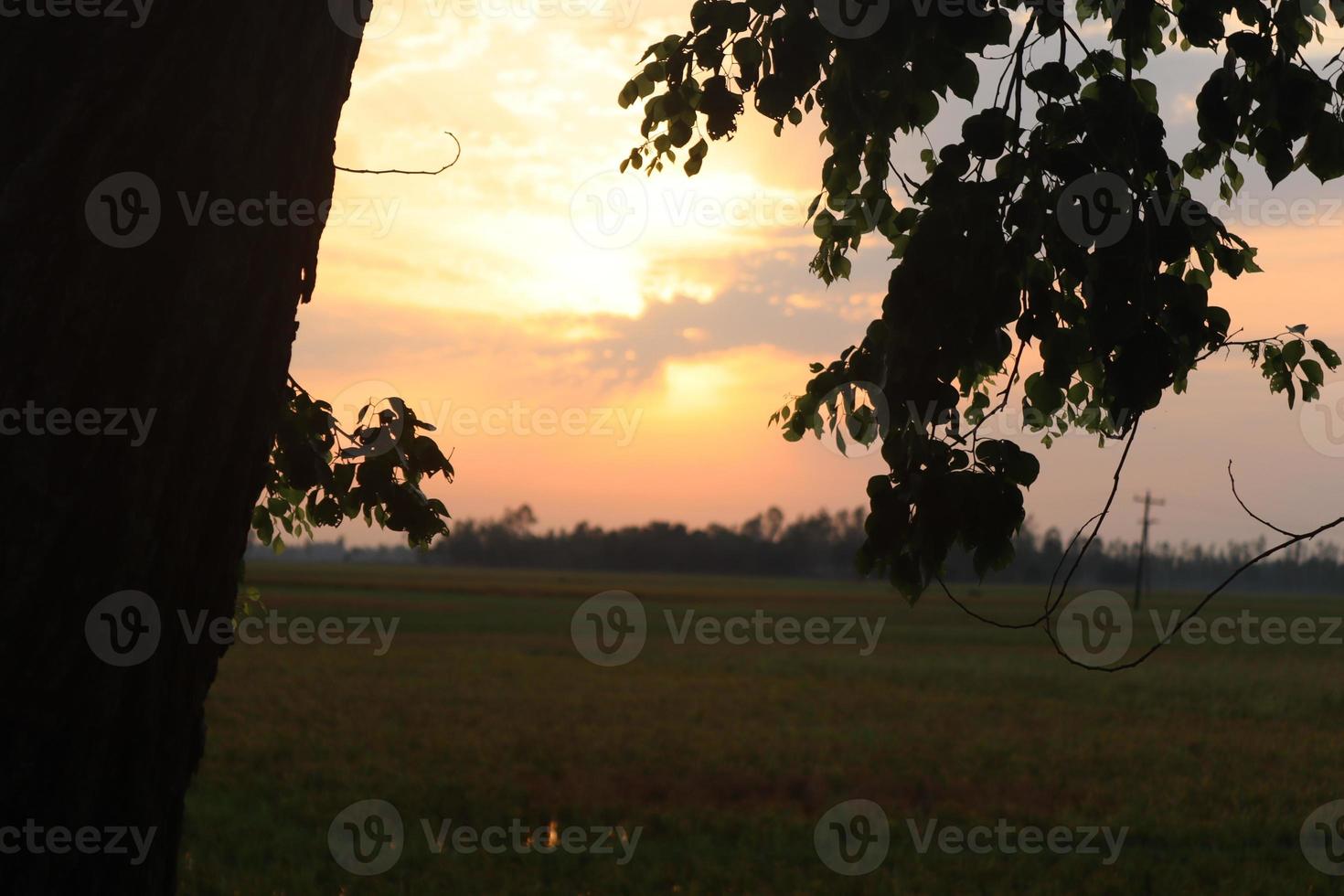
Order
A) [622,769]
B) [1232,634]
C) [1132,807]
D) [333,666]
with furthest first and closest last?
[1232,634], [333,666], [622,769], [1132,807]

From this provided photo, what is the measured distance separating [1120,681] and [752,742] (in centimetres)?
1597

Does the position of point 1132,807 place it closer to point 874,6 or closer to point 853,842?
point 853,842

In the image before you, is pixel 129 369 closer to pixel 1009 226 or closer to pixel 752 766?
pixel 1009 226

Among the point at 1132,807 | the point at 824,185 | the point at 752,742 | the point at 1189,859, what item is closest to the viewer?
the point at 824,185

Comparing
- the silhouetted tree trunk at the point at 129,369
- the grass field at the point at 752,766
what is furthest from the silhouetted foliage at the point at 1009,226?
the grass field at the point at 752,766

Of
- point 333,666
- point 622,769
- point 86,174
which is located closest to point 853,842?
point 622,769

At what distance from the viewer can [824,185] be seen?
442 cm

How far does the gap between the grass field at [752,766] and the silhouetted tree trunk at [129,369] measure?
8.64m

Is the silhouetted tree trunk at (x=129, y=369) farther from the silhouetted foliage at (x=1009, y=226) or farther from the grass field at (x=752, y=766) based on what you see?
the grass field at (x=752, y=766)

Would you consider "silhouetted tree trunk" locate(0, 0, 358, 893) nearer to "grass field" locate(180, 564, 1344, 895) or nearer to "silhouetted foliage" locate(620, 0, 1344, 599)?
"silhouetted foliage" locate(620, 0, 1344, 599)

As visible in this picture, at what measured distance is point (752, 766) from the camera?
1583 centimetres

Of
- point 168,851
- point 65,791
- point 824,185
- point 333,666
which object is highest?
point 824,185

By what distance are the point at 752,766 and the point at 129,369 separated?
1488 centimetres

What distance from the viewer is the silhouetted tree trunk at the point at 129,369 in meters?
1.83
